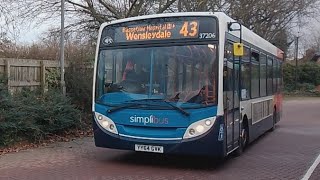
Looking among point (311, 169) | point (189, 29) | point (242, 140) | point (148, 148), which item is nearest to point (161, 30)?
point (189, 29)

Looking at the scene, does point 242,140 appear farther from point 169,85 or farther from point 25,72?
point 25,72

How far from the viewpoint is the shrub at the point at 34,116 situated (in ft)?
35.8

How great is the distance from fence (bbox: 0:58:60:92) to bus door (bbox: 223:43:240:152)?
6125 mm

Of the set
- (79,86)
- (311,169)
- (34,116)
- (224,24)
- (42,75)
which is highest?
(224,24)

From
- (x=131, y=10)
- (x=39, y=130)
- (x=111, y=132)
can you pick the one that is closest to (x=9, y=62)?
(x=39, y=130)

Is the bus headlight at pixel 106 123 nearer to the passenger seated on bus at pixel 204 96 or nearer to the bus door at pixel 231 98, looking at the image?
the passenger seated on bus at pixel 204 96

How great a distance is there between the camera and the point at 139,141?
28.9 feet

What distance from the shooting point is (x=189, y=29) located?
8773 mm

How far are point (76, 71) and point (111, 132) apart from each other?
22.7ft

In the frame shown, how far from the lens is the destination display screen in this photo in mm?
8695

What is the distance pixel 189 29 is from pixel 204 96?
4.33 feet

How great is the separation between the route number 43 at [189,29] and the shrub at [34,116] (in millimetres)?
4711

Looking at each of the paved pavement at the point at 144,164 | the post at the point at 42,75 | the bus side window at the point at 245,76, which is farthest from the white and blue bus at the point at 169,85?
the post at the point at 42,75

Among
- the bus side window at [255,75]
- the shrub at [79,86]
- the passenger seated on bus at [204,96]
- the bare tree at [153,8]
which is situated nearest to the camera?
the passenger seated on bus at [204,96]
